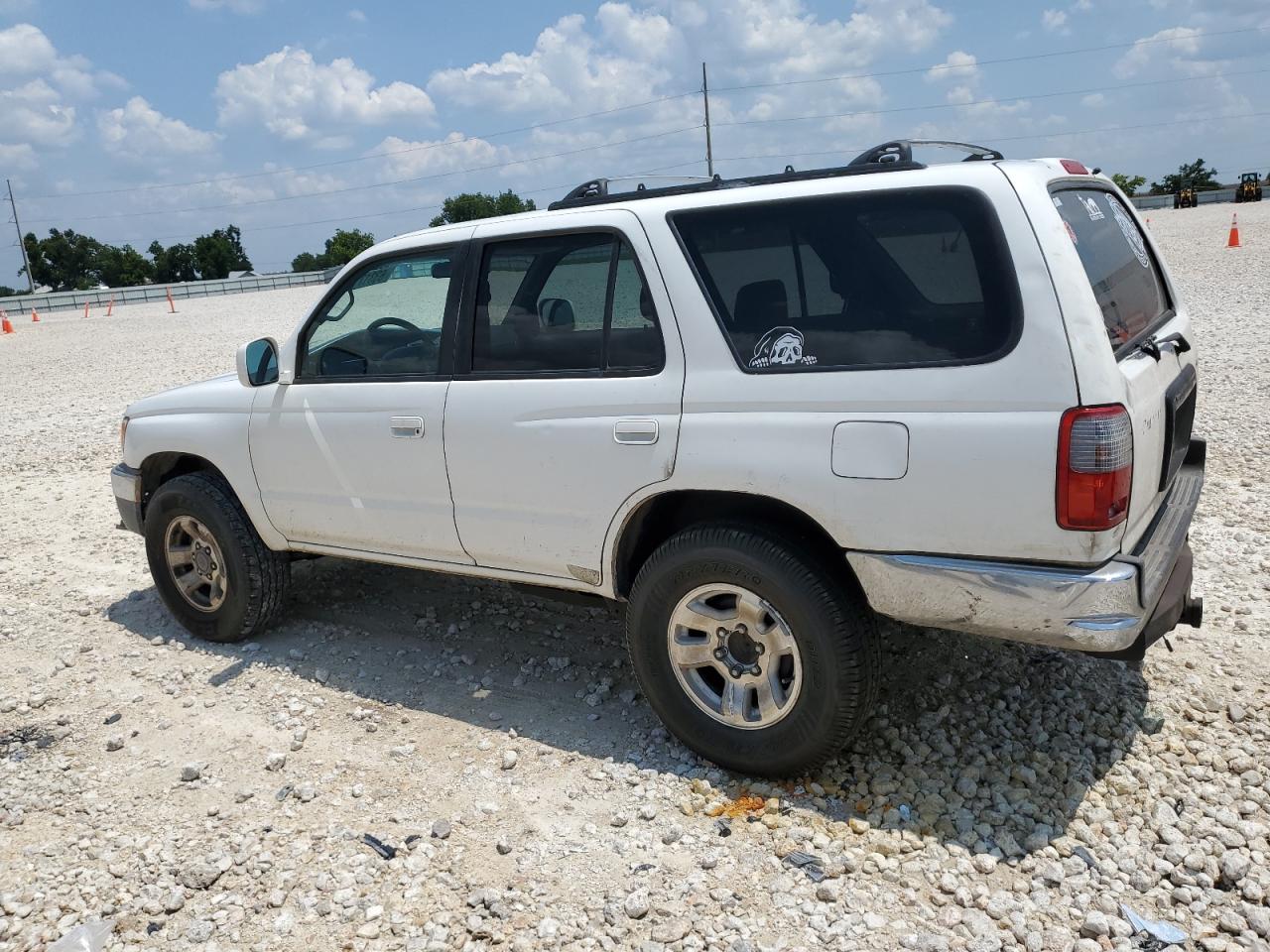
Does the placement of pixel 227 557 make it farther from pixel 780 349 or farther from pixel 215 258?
pixel 215 258

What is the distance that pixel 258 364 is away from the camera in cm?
480

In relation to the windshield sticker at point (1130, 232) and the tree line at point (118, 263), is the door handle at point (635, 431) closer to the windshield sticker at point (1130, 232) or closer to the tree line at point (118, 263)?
the windshield sticker at point (1130, 232)

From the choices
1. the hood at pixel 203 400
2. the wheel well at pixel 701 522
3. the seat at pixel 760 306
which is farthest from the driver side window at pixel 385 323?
the seat at pixel 760 306

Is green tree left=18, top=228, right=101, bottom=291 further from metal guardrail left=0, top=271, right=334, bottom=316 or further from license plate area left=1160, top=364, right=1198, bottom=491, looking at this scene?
license plate area left=1160, top=364, right=1198, bottom=491

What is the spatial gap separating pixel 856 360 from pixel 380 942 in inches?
90.2

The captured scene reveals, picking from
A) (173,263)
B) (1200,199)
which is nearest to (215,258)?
(173,263)

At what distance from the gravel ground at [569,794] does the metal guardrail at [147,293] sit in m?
44.6

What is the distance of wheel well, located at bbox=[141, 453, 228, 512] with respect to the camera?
528 cm

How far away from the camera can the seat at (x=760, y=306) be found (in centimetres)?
340

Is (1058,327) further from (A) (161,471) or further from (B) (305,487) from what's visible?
(A) (161,471)

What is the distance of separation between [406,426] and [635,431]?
1144mm

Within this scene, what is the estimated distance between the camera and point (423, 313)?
436 cm

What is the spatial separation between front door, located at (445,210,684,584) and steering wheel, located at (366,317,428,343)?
316 mm

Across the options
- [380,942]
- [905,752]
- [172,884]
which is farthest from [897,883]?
Result: [172,884]
